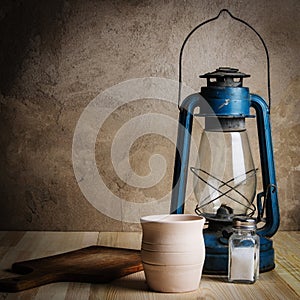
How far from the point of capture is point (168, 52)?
1856 mm

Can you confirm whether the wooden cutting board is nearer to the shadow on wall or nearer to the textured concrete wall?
the textured concrete wall

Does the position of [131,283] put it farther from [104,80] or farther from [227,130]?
[104,80]

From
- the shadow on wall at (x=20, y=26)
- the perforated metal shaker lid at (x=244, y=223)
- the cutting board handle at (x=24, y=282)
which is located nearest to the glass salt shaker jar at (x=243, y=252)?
the perforated metal shaker lid at (x=244, y=223)

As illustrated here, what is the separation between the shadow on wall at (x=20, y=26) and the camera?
6.01ft

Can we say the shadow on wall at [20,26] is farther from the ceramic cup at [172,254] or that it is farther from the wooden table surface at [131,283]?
the ceramic cup at [172,254]

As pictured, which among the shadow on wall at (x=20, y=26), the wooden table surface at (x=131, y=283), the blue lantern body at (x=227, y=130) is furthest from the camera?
the shadow on wall at (x=20, y=26)

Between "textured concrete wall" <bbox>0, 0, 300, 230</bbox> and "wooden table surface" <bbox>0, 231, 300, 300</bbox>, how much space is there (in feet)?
0.49

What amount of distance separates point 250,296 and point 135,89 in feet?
2.60

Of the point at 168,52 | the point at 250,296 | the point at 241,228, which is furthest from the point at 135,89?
the point at 250,296

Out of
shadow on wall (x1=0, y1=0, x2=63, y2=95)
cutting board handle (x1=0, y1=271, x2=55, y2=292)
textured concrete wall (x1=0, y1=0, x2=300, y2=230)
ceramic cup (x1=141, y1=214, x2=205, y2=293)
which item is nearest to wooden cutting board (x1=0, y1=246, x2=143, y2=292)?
cutting board handle (x1=0, y1=271, x2=55, y2=292)

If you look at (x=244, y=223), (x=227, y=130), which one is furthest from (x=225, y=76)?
(x=244, y=223)

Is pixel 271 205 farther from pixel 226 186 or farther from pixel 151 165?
pixel 151 165

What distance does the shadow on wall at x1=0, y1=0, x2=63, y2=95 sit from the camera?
1832mm

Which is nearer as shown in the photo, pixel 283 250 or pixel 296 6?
pixel 283 250
